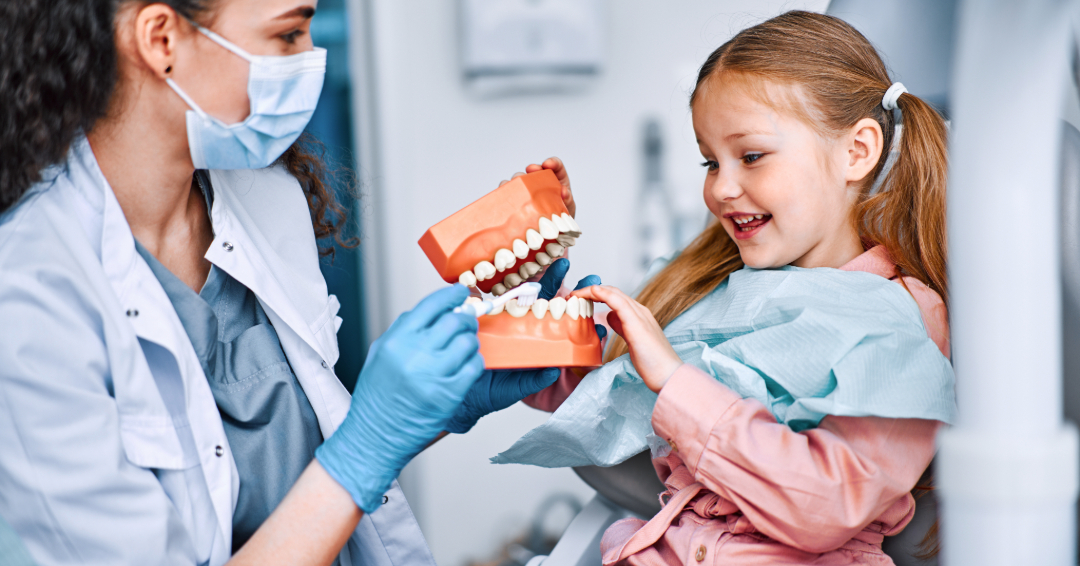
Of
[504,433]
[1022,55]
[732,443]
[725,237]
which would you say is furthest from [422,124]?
[1022,55]

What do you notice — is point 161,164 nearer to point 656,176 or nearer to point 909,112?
point 909,112

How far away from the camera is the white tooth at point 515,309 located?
0.98 meters

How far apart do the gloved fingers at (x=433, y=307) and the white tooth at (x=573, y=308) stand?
0.15m

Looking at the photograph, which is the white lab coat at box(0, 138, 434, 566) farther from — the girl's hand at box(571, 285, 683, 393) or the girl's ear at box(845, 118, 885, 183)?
the girl's ear at box(845, 118, 885, 183)

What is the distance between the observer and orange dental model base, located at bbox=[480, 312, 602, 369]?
3.13ft

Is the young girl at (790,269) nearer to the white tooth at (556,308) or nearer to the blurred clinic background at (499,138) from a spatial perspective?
the white tooth at (556,308)

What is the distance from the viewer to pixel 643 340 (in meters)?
0.98

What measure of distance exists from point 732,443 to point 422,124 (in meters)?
1.54

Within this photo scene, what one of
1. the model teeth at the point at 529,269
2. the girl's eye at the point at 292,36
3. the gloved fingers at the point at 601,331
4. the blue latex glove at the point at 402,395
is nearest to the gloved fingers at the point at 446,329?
the blue latex glove at the point at 402,395

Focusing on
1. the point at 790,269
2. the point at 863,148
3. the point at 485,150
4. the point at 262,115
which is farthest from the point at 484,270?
the point at 485,150

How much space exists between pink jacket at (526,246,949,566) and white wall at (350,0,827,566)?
51.1 inches

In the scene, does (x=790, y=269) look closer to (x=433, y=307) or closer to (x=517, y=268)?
(x=517, y=268)

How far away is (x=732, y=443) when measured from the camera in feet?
2.93

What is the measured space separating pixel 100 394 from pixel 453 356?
1.28 feet
